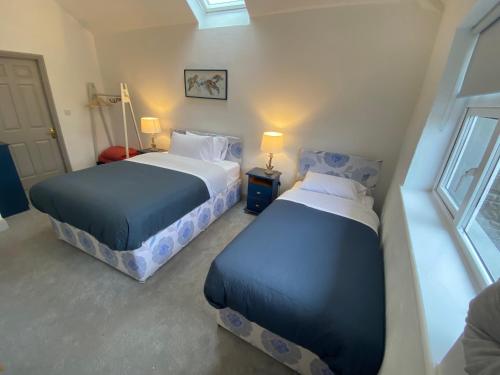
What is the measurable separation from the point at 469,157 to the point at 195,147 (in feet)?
8.81

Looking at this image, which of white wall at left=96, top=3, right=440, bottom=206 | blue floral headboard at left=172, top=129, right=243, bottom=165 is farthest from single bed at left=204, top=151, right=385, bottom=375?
blue floral headboard at left=172, top=129, right=243, bottom=165

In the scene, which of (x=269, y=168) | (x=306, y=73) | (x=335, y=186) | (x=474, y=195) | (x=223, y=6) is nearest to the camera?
(x=474, y=195)

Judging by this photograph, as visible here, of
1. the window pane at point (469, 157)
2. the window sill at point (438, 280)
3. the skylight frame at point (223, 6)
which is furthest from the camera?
the skylight frame at point (223, 6)

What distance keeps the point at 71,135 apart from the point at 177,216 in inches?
114

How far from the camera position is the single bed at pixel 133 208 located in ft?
5.40

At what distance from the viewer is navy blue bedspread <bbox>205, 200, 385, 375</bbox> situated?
0.97 meters

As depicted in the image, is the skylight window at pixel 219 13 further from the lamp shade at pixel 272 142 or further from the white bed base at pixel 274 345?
the white bed base at pixel 274 345

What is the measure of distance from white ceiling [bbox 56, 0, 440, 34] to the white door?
1.02m

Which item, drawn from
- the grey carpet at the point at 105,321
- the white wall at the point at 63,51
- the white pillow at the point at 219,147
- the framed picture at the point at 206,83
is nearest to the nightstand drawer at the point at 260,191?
the white pillow at the point at 219,147

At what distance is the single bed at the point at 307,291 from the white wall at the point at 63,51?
12.0 feet

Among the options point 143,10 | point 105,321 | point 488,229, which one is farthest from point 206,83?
point 488,229

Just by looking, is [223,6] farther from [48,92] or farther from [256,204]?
[48,92]

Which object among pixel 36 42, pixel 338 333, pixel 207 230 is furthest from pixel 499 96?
pixel 36 42

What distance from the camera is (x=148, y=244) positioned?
69.8 inches
